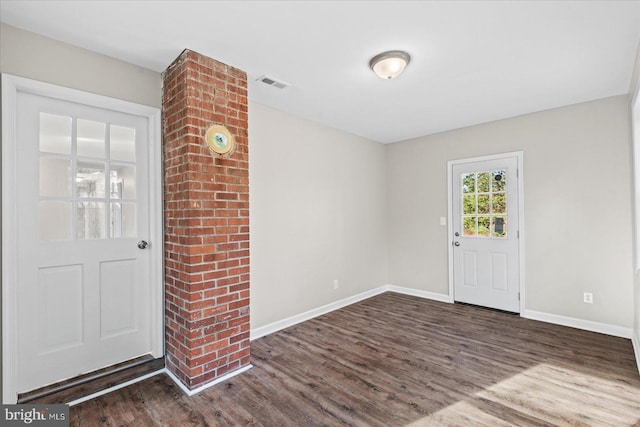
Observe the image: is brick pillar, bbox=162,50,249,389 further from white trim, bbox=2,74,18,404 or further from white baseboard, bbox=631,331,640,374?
white baseboard, bbox=631,331,640,374

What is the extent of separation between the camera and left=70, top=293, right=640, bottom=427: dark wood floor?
1946 mm

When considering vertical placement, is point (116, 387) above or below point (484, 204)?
below

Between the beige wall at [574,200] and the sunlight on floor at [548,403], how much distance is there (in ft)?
4.23

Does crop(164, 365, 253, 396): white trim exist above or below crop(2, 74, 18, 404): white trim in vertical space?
below

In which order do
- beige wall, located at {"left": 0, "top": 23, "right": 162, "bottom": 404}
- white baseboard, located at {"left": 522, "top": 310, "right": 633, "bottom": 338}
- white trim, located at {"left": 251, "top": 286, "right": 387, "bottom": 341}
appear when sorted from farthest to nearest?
1. white trim, located at {"left": 251, "top": 286, "right": 387, "bottom": 341}
2. white baseboard, located at {"left": 522, "top": 310, "right": 633, "bottom": 338}
3. beige wall, located at {"left": 0, "top": 23, "right": 162, "bottom": 404}

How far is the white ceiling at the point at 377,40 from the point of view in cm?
185

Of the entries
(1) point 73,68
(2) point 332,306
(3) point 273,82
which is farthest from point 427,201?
(1) point 73,68

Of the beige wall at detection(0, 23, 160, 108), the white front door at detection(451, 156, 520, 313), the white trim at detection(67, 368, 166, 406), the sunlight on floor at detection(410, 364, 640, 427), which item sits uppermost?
the beige wall at detection(0, 23, 160, 108)

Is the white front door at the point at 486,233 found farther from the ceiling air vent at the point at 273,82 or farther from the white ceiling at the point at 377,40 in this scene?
the ceiling air vent at the point at 273,82

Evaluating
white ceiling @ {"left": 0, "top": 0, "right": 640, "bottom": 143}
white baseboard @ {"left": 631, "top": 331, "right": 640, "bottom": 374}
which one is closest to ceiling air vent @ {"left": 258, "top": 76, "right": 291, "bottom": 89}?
white ceiling @ {"left": 0, "top": 0, "right": 640, "bottom": 143}

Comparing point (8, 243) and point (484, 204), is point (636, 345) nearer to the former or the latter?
point (484, 204)

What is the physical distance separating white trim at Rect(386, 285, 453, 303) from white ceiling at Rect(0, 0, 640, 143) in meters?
2.67

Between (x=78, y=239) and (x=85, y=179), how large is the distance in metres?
0.45

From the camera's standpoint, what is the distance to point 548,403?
2072 mm
